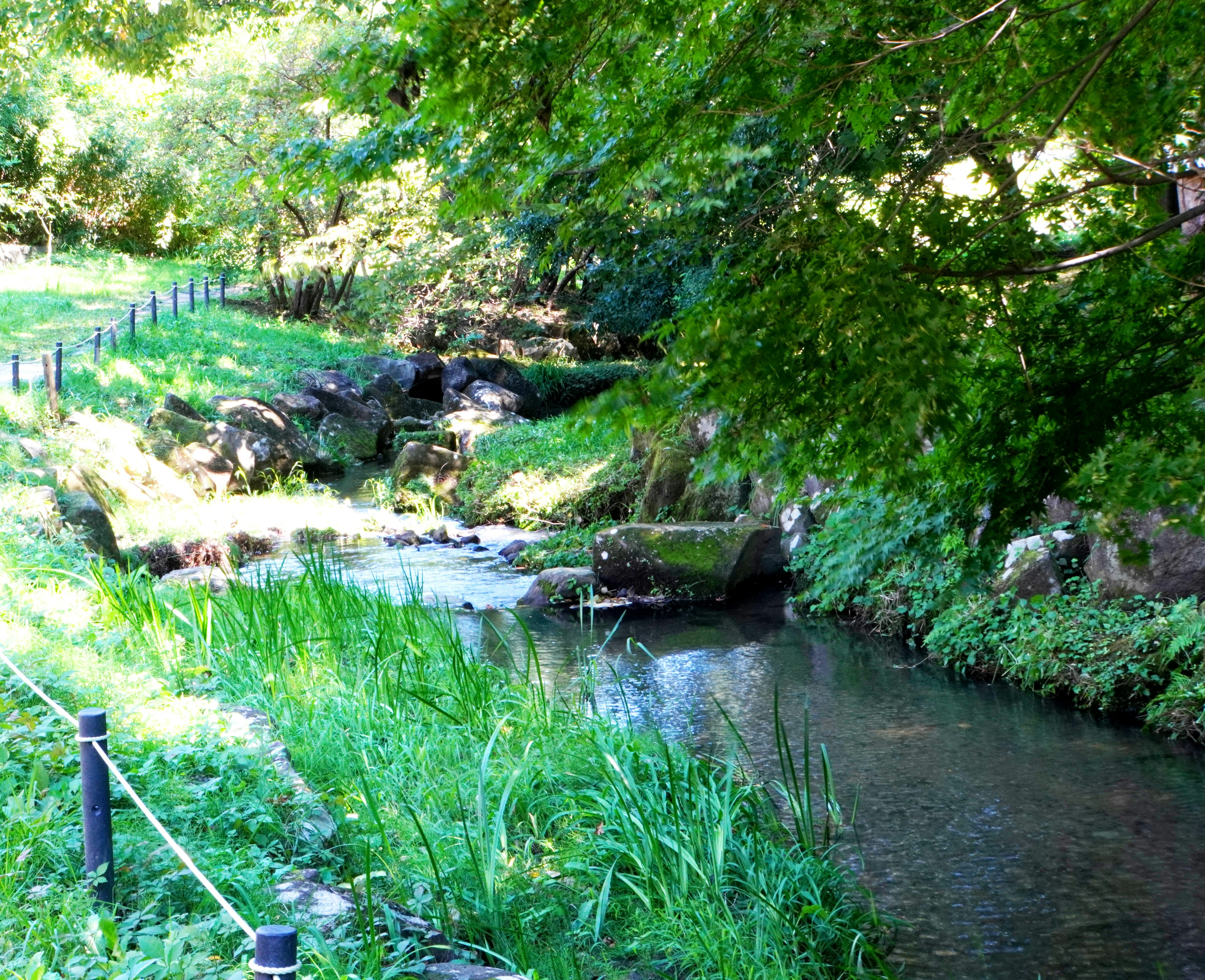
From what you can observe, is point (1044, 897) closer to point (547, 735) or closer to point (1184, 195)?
point (547, 735)

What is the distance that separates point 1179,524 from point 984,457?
868 millimetres

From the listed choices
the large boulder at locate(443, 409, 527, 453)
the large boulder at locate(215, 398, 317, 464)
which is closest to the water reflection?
the large boulder at locate(215, 398, 317, 464)

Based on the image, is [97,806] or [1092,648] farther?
[1092,648]

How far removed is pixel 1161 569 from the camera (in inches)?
304

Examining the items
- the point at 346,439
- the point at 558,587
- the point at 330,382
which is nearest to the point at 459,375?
the point at 330,382

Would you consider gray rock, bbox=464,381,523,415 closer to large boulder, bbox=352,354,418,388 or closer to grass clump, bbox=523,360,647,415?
grass clump, bbox=523,360,647,415

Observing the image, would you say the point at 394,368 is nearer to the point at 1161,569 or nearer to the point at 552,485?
the point at 552,485

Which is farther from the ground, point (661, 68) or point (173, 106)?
point (173, 106)

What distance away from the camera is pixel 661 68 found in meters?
3.42

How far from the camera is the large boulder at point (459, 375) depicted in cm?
2359

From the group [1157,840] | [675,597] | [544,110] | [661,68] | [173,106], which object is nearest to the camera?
[544,110]

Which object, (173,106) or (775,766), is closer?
(775,766)

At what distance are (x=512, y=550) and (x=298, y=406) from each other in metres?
7.84

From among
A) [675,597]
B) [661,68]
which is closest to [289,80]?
[675,597]
